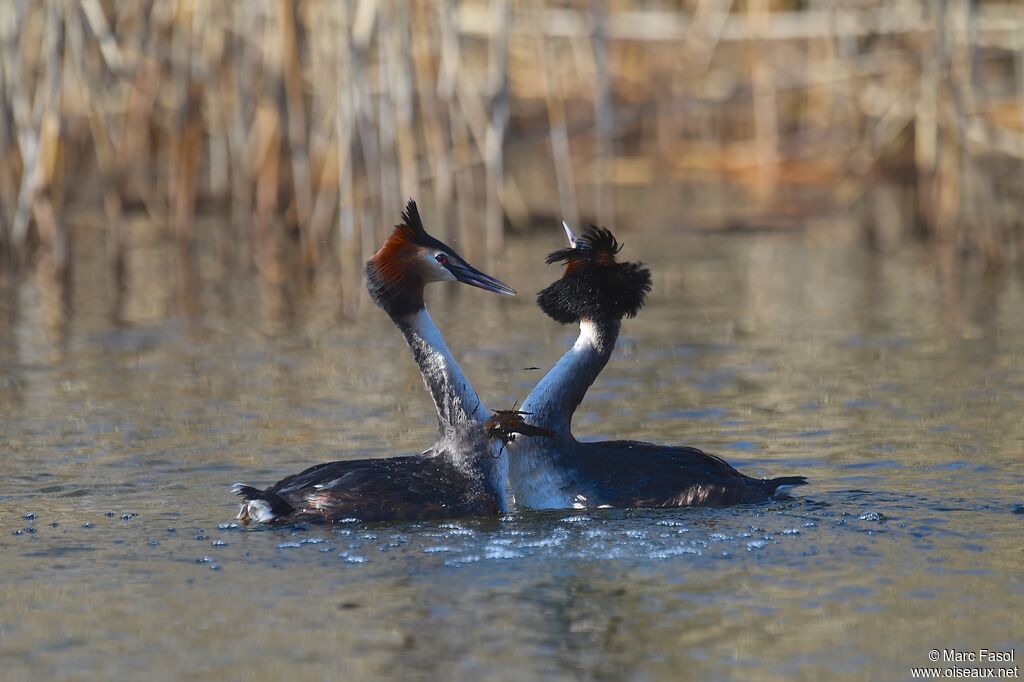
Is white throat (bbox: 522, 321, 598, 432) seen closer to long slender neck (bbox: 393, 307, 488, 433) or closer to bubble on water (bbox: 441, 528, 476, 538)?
long slender neck (bbox: 393, 307, 488, 433)

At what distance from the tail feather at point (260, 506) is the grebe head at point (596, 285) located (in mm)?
1626

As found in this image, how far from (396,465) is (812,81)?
34.3 feet

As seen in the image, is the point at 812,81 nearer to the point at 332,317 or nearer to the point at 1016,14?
the point at 1016,14

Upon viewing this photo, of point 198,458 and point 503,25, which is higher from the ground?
point 503,25

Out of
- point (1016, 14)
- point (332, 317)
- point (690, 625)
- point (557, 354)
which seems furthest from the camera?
point (1016, 14)

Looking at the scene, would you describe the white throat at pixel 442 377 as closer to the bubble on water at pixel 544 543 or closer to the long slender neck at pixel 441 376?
the long slender neck at pixel 441 376

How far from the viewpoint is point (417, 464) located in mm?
6754

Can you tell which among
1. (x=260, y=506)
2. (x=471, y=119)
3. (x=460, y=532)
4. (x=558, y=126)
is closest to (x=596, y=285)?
(x=460, y=532)

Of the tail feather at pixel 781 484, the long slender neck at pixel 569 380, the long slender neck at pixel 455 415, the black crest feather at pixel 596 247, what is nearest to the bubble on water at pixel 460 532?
the long slender neck at pixel 455 415

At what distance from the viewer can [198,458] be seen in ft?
25.3

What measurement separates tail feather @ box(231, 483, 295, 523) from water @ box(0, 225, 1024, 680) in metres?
0.07

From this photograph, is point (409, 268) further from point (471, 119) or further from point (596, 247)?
point (471, 119)

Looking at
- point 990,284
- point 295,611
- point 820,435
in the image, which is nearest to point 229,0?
point 990,284

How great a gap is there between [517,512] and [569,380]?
72 cm
